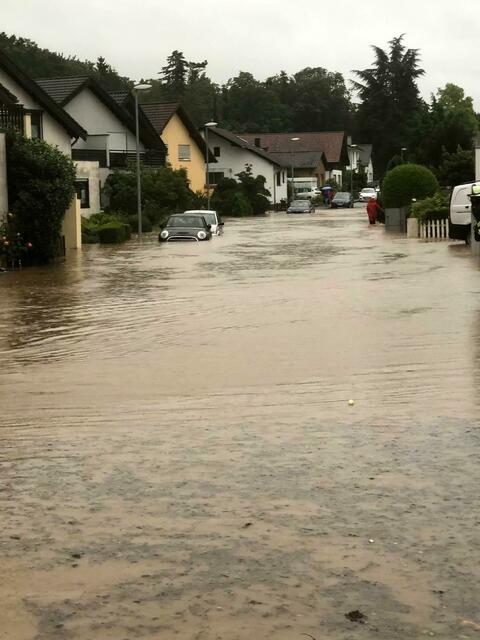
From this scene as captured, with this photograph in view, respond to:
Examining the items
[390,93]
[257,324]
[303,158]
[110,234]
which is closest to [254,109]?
[390,93]

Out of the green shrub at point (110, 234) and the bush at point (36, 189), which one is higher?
Answer: the bush at point (36, 189)

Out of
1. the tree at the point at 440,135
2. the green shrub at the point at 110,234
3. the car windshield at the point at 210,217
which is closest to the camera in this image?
the green shrub at the point at 110,234

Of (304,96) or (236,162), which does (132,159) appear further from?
(304,96)

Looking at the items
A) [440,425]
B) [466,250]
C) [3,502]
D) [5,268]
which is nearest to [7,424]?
[3,502]

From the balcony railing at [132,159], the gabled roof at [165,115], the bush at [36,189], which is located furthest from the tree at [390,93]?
the bush at [36,189]

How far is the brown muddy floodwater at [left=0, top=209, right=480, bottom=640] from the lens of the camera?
191 inches

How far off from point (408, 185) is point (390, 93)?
81648mm

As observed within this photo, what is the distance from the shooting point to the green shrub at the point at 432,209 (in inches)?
1639

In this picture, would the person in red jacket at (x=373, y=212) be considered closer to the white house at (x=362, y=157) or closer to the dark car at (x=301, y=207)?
the dark car at (x=301, y=207)

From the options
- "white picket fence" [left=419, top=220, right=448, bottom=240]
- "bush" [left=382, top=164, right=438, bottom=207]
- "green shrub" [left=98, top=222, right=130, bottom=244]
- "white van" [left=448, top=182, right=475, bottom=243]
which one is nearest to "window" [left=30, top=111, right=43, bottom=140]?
"green shrub" [left=98, top=222, right=130, bottom=244]

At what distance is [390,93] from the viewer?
130m

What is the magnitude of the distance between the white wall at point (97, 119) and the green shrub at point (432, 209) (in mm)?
22807

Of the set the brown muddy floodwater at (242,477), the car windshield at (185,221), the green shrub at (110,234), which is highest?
the car windshield at (185,221)

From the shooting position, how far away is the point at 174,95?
157750mm
